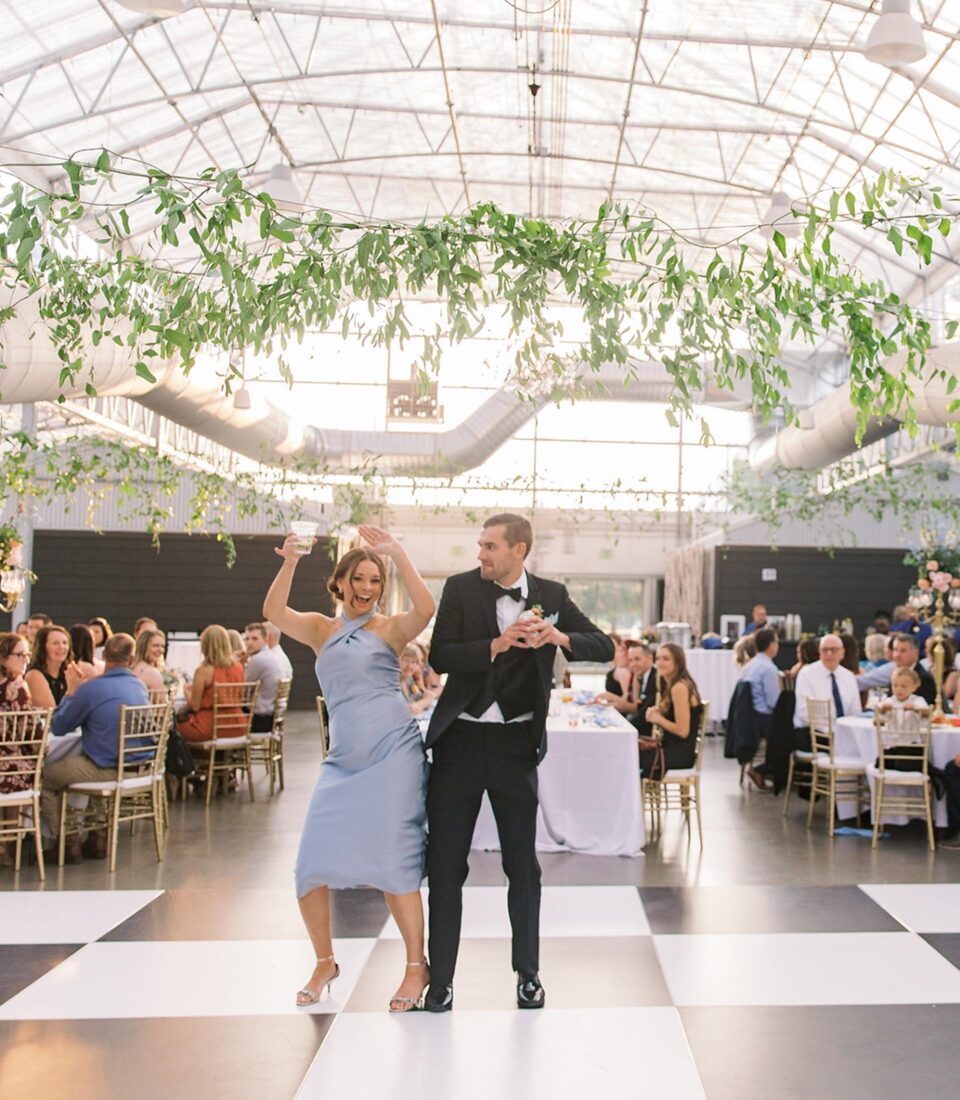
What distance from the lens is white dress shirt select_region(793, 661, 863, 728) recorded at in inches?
314

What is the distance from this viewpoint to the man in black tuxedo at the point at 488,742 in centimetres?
355

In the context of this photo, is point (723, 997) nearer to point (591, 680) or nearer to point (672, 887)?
point (672, 887)

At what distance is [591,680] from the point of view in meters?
23.0

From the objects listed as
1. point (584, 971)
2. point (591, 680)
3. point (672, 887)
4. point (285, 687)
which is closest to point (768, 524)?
point (591, 680)

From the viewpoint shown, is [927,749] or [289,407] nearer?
[927,749]

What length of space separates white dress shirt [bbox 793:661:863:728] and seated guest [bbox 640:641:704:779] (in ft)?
3.83

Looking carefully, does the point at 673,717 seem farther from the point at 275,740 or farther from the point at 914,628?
the point at 914,628

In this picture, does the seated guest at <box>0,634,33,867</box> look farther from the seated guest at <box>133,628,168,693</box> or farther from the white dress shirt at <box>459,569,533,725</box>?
the white dress shirt at <box>459,569,533,725</box>

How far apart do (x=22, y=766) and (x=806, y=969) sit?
3885mm

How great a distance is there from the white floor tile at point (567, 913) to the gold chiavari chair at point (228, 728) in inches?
131

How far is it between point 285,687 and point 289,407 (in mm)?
14424

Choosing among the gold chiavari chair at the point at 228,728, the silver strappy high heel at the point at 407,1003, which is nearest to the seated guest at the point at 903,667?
the gold chiavari chair at the point at 228,728

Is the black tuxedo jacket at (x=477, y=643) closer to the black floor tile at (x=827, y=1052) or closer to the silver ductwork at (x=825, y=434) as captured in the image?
the black floor tile at (x=827, y=1052)

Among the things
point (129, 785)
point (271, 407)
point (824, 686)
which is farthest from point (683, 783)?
point (271, 407)
